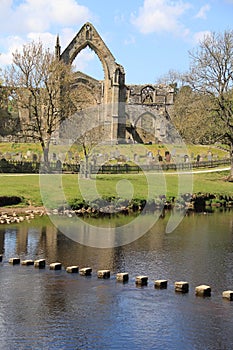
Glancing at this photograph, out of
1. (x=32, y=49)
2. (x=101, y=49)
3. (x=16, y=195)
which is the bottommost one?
(x=16, y=195)

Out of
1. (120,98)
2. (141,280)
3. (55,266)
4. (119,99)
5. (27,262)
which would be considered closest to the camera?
(141,280)

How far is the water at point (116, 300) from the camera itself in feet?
51.9

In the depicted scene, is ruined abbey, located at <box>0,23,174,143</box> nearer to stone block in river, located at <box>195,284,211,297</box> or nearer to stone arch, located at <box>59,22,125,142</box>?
stone arch, located at <box>59,22,125,142</box>

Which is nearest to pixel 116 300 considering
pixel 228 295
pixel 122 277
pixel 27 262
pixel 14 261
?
pixel 122 277

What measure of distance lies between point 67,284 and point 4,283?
7.91 feet

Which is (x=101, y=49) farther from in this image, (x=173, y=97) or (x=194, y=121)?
(x=194, y=121)

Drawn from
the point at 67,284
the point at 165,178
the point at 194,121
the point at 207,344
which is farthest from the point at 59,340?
the point at 194,121

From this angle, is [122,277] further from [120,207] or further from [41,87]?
[41,87]

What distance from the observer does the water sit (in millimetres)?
15805

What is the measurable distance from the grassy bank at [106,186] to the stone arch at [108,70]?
32.9 m

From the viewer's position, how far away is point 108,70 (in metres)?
92.7

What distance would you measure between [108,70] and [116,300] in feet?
251

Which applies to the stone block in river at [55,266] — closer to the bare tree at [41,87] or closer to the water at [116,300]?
the water at [116,300]

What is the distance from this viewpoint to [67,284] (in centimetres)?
2136
